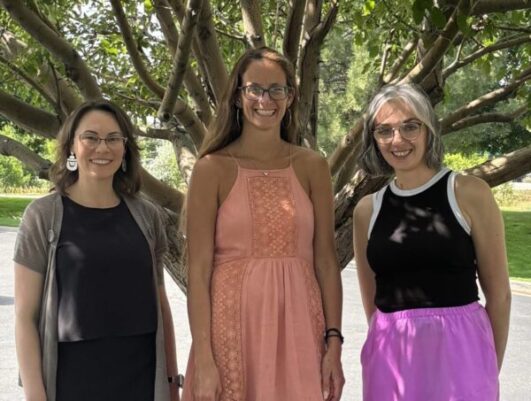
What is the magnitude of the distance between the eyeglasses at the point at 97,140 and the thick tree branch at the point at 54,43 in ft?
3.05

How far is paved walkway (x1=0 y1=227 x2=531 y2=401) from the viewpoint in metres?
7.17

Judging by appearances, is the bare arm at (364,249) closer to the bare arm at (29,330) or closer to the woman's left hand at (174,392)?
the woman's left hand at (174,392)

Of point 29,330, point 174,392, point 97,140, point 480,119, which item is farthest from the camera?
point 480,119

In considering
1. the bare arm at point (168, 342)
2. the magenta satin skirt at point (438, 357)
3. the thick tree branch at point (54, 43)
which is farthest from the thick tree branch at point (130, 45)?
the magenta satin skirt at point (438, 357)

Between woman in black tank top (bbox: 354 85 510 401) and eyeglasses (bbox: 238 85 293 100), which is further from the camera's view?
eyeglasses (bbox: 238 85 293 100)

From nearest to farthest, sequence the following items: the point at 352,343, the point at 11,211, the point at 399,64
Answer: the point at 399,64 < the point at 352,343 < the point at 11,211

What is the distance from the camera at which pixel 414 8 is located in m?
2.81

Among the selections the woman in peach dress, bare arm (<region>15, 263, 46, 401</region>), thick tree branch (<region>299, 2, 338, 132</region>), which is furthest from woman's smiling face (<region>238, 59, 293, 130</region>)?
thick tree branch (<region>299, 2, 338, 132</region>)

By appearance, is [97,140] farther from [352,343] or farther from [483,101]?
[352,343]

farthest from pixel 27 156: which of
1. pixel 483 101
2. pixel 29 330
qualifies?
pixel 483 101

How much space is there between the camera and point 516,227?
73.4 ft

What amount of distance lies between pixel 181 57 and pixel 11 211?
26651 mm

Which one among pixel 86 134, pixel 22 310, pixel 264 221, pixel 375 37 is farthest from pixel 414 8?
pixel 375 37

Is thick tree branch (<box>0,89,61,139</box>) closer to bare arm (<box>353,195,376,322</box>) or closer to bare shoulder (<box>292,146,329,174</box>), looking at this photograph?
bare shoulder (<box>292,146,329,174</box>)
